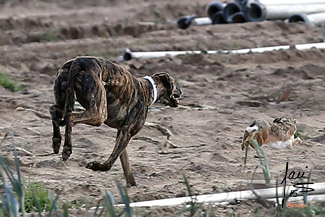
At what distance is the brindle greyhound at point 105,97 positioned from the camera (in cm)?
464

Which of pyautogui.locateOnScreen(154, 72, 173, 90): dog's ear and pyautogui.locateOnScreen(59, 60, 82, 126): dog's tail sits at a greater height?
pyautogui.locateOnScreen(59, 60, 82, 126): dog's tail

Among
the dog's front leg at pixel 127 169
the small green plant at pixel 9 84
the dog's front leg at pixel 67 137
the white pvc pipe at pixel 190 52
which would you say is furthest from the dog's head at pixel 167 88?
the white pvc pipe at pixel 190 52

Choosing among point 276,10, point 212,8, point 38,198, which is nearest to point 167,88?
point 38,198

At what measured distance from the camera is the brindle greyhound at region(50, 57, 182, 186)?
464 cm

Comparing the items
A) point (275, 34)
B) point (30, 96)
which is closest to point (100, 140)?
point (30, 96)

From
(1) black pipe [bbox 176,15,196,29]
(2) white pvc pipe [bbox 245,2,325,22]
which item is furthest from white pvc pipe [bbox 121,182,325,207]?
(1) black pipe [bbox 176,15,196,29]

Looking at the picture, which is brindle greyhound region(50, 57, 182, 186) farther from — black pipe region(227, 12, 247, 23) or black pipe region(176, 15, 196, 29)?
black pipe region(176, 15, 196, 29)

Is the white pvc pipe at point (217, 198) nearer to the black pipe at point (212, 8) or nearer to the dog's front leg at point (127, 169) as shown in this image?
the dog's front leg at point (127, 169)

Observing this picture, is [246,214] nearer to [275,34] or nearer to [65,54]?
[65,54]

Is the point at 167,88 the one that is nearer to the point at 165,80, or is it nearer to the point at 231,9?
the point at 165,80

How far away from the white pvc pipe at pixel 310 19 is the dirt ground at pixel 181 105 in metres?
0.38

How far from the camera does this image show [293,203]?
15.6 ft

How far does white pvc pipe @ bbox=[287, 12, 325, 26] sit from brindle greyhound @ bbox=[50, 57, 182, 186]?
9.13 meters

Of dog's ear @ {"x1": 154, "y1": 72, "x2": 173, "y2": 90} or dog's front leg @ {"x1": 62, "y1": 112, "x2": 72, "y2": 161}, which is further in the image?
dog's ear @ {"x1": 154, "y1": 72, "x2": 173, "y2": 90}
